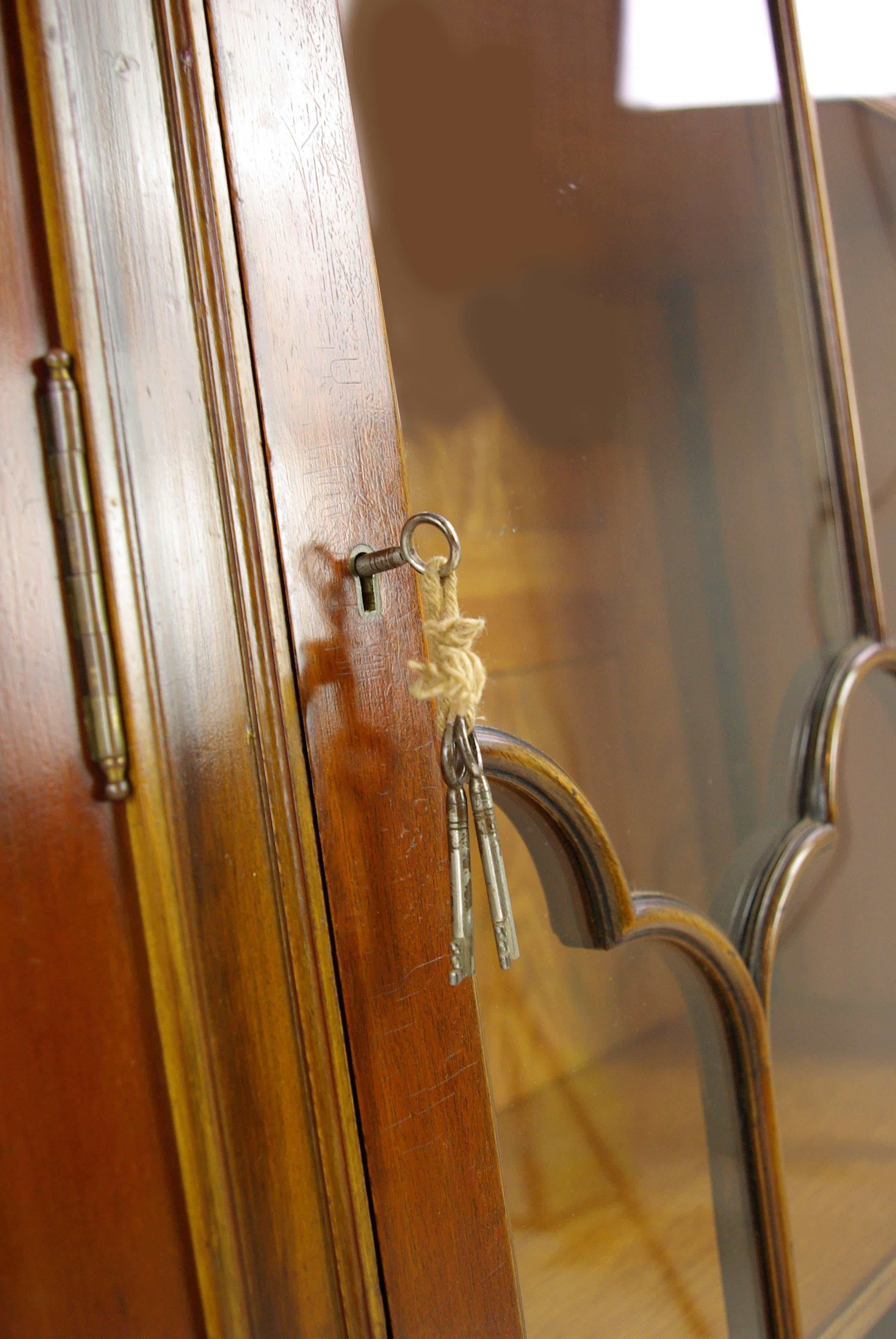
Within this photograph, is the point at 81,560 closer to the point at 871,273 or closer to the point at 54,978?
the point at 54,978

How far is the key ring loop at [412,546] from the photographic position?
327mm

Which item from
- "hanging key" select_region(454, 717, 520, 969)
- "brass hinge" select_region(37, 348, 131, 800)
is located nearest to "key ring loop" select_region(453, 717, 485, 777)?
"hanging key" select_region(454, 717, 520, 969)

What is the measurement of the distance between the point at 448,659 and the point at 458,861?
0.23ft

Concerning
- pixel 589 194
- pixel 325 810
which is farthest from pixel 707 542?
pixel 325 810

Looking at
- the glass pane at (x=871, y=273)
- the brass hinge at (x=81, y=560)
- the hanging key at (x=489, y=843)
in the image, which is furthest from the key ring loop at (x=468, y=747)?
the glass pane at (x=871, y=273)

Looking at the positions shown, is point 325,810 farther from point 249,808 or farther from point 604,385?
point 604,385

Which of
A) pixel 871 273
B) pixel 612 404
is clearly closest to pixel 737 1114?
pixel 612 404

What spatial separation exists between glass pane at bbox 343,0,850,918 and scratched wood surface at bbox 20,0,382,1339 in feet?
0.31

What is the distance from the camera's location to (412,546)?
35 cm

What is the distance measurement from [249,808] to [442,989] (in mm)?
107

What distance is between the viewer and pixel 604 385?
0.47 meters

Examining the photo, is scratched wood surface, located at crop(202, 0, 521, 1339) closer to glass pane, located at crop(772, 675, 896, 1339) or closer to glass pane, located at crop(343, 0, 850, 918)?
glass pane, located at crop(343, 0, 850, 918)

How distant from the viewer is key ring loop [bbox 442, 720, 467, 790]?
1.12 ft

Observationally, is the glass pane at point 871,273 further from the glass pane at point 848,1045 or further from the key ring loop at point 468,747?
the key ring loop at point 468,747
